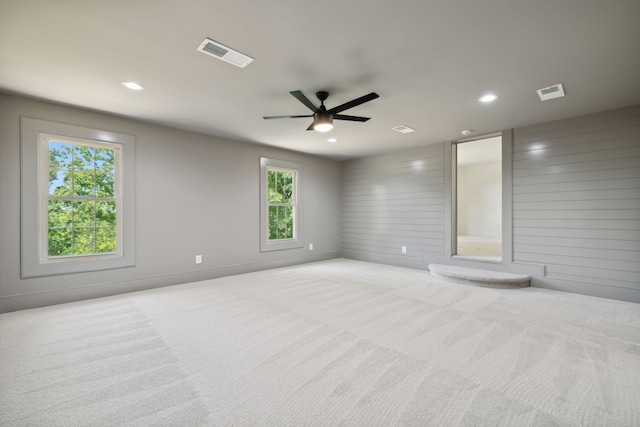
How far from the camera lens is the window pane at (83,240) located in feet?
12.4

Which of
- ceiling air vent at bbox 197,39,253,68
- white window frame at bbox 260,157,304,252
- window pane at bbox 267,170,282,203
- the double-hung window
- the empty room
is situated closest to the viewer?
the empty room

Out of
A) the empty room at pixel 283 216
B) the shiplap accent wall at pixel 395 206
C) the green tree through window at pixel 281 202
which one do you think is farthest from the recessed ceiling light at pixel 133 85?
the shiplap accent wall at pixel 395 206

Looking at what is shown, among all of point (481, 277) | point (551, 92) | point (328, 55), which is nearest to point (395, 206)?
point (481, 277)

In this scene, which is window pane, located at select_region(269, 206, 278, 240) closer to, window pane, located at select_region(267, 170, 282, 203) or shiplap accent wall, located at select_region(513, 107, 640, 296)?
window pane, located at select_region(267, 170, 282, 203)

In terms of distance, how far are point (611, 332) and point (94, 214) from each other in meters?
6.23

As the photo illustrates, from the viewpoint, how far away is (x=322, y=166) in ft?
22.6

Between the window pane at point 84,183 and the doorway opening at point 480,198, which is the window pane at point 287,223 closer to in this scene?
the window pane at point 84,183

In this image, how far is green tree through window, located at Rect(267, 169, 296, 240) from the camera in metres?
6.00

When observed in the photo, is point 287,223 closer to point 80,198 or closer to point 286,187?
point 286,187

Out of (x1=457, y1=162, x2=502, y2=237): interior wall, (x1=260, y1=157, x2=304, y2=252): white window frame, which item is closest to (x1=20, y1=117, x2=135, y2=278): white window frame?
(x1=260, y1=157, x2=304, y2=252): white window frame

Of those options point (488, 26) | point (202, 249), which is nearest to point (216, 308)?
point (202, 249)

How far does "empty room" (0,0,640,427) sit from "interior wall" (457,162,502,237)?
463 centimetres

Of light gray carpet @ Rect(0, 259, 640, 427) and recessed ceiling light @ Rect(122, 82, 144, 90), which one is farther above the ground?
recessed ceiling light @ Rect(122, 82, 144, 90)

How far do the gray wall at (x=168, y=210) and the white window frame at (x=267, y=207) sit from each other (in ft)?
0.38
